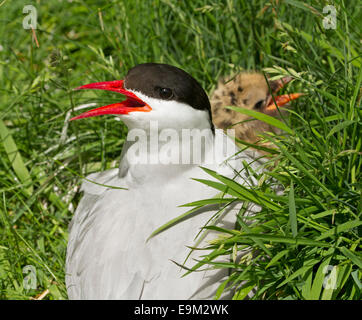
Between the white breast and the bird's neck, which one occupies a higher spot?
the bird's neck

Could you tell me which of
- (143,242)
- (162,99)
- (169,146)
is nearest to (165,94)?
(162,99)

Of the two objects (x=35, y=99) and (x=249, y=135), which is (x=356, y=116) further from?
(x=35, y=99)

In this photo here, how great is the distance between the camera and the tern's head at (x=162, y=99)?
1958 millimetres

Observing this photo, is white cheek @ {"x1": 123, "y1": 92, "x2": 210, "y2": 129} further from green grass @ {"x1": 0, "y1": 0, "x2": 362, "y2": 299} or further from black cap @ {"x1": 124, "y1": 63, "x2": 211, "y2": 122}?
green grass @ {"x1": 0, "y1": 0, "x2": 362, "y2": 299}

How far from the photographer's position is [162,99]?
1959 millimetres

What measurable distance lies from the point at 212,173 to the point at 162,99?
12.0 inches

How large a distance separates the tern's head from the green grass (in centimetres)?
26

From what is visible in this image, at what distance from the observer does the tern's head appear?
1.96 meters

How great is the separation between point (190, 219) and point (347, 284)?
0.55 metres

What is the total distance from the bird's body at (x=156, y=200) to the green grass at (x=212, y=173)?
0.14m

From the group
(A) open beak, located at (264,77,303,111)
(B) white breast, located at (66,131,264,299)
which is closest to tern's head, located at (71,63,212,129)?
(B) white breast, located at (66,131,264,299)

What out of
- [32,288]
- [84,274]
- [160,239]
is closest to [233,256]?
[160,239]

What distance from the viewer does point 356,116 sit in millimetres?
1943

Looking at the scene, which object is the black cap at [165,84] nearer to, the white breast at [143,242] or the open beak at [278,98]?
the white breast at [143,242]
